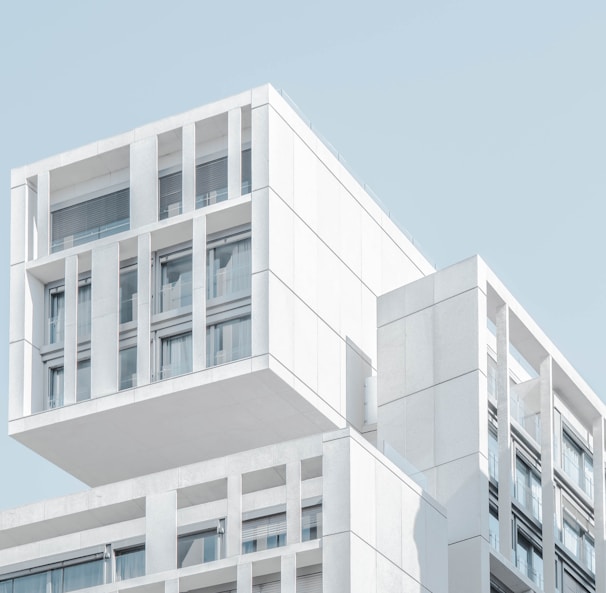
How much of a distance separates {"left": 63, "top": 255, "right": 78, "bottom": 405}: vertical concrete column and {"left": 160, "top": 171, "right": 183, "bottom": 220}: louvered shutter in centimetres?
416

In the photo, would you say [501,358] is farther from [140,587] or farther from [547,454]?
[140,587]

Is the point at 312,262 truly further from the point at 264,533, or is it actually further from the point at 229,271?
the point at 264,533

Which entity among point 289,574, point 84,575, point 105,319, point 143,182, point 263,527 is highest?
point 143,182

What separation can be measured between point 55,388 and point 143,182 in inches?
354

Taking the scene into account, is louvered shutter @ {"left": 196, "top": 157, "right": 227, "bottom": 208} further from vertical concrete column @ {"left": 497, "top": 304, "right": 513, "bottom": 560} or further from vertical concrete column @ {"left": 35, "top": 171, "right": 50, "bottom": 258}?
vertical concrete column @ {"left": 497, "top": 304, "right": 513, "bottom": 560}

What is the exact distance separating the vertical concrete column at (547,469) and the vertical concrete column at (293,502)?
51.9 ft

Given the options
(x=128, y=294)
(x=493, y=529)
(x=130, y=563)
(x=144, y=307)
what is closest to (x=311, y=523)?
(x=130, y=563)

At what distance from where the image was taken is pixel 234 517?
67.8 meters

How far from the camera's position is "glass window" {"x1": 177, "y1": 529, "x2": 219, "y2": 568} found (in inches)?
2675

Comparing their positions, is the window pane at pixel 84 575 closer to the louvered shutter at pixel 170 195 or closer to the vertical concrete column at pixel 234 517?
the vertical concrete column at pixel 234 517

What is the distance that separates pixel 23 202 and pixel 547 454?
78.9ft

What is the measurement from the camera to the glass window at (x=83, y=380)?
8194 cm

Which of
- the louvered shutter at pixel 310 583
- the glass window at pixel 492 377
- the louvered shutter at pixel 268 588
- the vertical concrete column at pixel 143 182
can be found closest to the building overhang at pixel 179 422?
the glass window at pixel 492 377

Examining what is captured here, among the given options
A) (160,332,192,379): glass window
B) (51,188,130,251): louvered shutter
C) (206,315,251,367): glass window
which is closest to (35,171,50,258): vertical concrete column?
(51,188,130,251): louvered shutter
